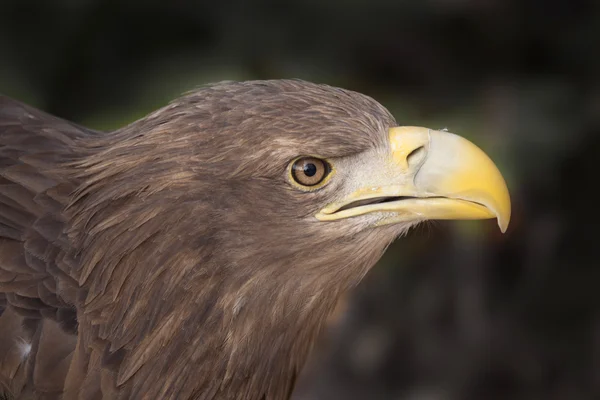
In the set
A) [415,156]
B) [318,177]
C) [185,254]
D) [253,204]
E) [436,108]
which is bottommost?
[185,254]

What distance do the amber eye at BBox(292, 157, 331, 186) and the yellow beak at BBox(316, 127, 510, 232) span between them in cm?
10

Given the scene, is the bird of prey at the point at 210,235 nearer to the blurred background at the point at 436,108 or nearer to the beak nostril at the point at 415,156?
the beak nostril at the point at 415,156

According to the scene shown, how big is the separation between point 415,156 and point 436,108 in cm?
247

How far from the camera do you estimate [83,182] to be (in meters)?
3.08

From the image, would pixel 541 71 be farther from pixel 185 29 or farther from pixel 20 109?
pixel 20 109

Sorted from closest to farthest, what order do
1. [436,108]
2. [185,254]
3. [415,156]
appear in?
[185,254]
[415,156]
[436,108]

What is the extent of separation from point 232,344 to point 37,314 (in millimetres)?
619

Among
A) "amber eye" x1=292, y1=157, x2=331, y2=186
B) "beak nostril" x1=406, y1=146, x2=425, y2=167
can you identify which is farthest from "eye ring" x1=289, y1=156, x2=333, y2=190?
"beak nostril" x1=406, y1=146, x2=425, y2=167

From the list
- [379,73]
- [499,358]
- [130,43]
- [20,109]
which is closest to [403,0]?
[379,73]

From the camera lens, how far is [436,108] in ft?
17.8

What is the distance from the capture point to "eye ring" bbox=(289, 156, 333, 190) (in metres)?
2.92

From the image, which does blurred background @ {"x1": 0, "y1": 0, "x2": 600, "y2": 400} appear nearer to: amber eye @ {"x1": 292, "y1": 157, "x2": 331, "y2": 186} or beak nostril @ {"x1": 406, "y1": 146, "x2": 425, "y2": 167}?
beak nostril @ {"x1": 406, "y1": 146, "x2": 425, "y2": 167}

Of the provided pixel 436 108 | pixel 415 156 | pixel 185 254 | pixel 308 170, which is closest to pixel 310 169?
pixel 308 170

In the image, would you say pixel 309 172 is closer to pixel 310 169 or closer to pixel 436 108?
pixel 310 169
